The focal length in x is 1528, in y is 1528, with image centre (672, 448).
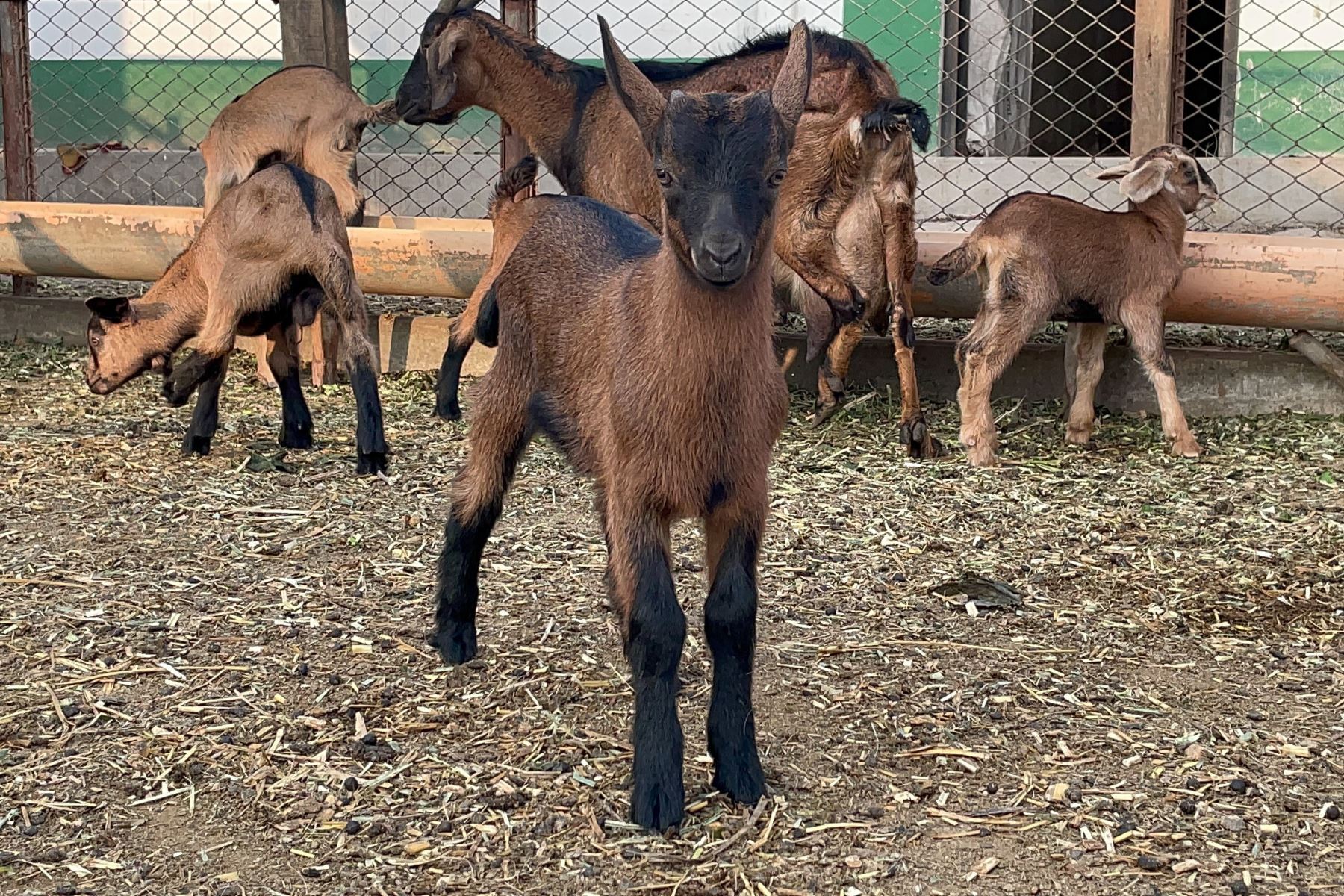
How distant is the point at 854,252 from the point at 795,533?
1.82 metres

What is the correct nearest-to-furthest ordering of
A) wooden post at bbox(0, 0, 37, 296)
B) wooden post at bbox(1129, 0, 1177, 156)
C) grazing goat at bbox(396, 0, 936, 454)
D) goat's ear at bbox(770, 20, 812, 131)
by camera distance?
1. goat's ear at bbox(770, 20, 812, 131)
2. grazing goat at bbox(396, 0, 936, 454)
3. wooden post at bbox(1129, 0, 1177, 156)
4. wooden post at bbox(0, 0, 37, 296)

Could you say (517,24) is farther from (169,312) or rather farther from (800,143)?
(169,312)

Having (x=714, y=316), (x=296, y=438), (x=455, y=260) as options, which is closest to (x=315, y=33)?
(x=455, y=260)

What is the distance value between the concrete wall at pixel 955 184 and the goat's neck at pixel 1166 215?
1.18 m

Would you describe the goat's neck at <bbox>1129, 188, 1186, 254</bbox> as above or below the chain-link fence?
below

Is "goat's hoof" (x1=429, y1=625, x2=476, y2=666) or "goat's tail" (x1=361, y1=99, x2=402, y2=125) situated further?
"goat's tail" (x1=361, y1=99, x2=402, y2=125)

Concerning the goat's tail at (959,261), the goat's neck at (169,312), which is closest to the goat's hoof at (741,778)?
the goat's tail at (959,261)

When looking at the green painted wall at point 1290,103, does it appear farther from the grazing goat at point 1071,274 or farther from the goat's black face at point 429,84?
the goat's black face at point 429,84

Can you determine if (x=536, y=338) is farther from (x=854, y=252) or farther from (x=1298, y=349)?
(x=1298, y=349)

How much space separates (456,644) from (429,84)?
4.07 meters

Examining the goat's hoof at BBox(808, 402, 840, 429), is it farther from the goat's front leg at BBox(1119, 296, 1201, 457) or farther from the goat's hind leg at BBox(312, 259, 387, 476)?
the goat's hind leg at BBox(312, 259, 387, 476)

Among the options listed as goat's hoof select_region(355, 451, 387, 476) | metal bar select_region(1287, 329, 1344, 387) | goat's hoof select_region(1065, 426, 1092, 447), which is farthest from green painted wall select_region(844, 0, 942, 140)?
goat's hoof select_region(355, 451, 387, 476)

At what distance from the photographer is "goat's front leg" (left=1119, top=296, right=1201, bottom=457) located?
6.16 metres

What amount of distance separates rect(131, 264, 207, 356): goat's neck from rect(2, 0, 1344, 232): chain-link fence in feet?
10.2
